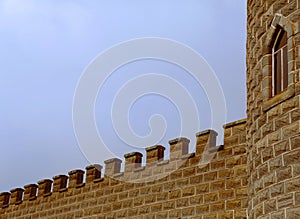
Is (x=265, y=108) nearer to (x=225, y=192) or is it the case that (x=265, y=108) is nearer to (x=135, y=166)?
(x=225, y=192)

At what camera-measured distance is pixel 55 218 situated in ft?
35.6

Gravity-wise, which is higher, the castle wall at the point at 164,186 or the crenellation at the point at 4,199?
the crenellation at the point at 4,199

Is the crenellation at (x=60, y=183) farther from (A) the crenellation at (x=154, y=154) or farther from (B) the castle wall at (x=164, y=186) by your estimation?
(A) the crenellation at (x=154, y=154)

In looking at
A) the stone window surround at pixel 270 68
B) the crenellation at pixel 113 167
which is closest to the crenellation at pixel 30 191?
the crenellation at pixel 113 167

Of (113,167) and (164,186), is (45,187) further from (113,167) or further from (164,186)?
(164,186)

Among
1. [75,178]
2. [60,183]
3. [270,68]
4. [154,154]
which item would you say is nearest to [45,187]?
[60,183]

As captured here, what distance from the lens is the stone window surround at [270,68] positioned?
19.2 ft

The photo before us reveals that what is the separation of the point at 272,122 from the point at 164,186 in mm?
3121

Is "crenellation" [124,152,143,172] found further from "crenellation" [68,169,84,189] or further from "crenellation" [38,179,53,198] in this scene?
"crenellation" [38,179,53,198]

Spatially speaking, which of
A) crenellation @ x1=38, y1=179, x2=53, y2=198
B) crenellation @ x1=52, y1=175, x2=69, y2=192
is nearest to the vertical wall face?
crenellation @ x1=52, y1=175, x2=69, y2=192

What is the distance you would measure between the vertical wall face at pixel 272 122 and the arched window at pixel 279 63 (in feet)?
0.19

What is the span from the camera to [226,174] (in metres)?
7.84

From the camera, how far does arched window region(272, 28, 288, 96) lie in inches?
240

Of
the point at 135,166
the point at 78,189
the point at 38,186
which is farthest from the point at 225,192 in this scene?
the point at 38,186
